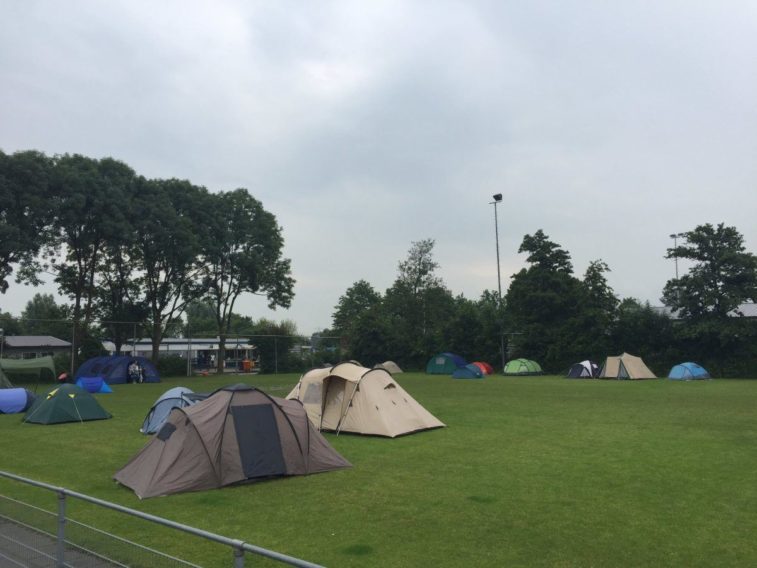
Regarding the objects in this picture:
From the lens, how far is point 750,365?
35531 millimetres

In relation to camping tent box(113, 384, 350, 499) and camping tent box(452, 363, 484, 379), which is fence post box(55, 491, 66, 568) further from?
camping tent box(452, 363, 484, 379)

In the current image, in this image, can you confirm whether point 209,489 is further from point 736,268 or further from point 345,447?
point 736,268

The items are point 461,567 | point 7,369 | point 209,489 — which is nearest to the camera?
point 461,567

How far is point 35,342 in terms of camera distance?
59.7 metres

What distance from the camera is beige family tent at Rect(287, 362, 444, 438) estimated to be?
540 inches

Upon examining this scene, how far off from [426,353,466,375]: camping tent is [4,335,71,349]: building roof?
3643 cm

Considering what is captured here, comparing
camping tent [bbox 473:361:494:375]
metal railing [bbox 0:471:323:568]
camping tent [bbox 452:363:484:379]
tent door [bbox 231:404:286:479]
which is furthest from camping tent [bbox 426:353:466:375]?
metal railing [bbox 0:471:323:568]

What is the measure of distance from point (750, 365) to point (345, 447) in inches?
1316

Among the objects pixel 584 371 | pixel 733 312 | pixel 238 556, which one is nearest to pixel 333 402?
pixel 238 556

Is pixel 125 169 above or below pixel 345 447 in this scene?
above

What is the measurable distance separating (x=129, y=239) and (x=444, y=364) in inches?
973

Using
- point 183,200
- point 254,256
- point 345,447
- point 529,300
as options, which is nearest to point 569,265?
point 529,300

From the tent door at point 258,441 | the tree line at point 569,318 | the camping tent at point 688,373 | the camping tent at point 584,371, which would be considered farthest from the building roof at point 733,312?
the tent door at point 258,441

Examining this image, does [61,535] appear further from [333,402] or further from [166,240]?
[166,240]
